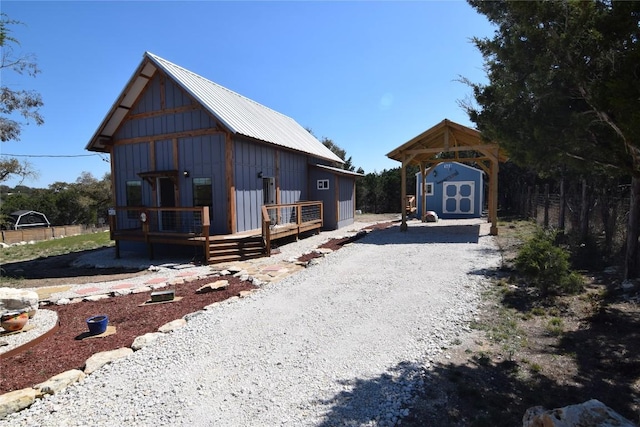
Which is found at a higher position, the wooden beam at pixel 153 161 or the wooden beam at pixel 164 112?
the wooden beam at pixel 164 112

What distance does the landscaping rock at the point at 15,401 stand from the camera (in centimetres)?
319

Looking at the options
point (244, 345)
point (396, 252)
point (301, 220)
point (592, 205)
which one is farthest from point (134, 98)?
point (592, 205)

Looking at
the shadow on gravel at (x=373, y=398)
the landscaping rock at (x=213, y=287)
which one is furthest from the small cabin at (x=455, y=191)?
the shadow on gravel at (x=373, y=398)

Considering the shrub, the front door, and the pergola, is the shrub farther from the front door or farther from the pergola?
the front door

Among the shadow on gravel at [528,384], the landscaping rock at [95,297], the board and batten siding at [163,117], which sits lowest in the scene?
the landscaping rock at [95,297]

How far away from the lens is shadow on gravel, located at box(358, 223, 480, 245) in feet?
38.9

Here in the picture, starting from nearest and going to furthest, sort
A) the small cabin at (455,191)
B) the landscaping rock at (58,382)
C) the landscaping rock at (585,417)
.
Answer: the landscaping rock at (585,417) < the landscaping rock at (58,382) < the small cabin at (455,191)

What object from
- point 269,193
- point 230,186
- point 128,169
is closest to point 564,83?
point 230,186

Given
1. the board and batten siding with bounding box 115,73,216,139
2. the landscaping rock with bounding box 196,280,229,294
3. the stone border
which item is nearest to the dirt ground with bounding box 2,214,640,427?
the stone border

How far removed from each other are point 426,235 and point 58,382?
11780 mm

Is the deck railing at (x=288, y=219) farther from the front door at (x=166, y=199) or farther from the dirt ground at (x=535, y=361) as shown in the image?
the dirt ground at (x=535, y=361)

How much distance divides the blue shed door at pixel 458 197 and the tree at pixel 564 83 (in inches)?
570

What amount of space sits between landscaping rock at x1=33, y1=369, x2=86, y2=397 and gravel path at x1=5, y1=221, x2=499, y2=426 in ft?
0.41

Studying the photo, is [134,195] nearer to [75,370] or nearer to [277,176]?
[277,176]
